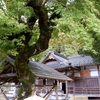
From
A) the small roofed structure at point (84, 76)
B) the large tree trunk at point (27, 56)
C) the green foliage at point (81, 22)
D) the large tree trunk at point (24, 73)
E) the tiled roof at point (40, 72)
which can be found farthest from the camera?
the small roofed structure at point (84, 76)

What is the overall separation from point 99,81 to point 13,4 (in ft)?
40.2

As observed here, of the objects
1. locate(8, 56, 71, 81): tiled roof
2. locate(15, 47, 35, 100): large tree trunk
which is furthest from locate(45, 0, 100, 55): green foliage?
locate(8, 56, 71, 81): tiled roof

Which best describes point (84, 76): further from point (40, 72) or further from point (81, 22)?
point (81, 22)

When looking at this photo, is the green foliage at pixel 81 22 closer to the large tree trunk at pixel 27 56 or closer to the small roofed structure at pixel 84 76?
the large tree trunk at pixel 27 56

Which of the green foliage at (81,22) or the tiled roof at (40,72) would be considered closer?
the green foliage at (81,22)

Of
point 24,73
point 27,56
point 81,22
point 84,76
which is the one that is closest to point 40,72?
point 24,73

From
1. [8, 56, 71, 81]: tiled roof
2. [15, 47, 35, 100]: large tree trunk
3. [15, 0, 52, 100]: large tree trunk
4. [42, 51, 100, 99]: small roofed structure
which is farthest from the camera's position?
[42, 51, 100, 99]: small roofed structure

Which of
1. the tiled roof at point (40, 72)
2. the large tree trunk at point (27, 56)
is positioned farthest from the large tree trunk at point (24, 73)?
the tiled roof at point (40, 72)

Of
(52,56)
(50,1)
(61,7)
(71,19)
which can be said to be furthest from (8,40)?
(52,56)

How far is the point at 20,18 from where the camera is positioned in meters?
6.79

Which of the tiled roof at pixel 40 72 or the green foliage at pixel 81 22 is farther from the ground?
the green foliage at pixel 81 22

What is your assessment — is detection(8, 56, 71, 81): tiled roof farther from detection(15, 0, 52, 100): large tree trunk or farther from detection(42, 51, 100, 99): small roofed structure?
detection(42, 51, 100, 99): small roofed structure

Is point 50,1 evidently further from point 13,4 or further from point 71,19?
point 71,19

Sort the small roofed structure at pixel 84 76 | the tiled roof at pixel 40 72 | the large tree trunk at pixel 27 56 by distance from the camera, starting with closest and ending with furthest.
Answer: the large tree trunk at pixel 27 56, the tiled roof at pixel 40 72, the small roofed structure at pixel 84 76
